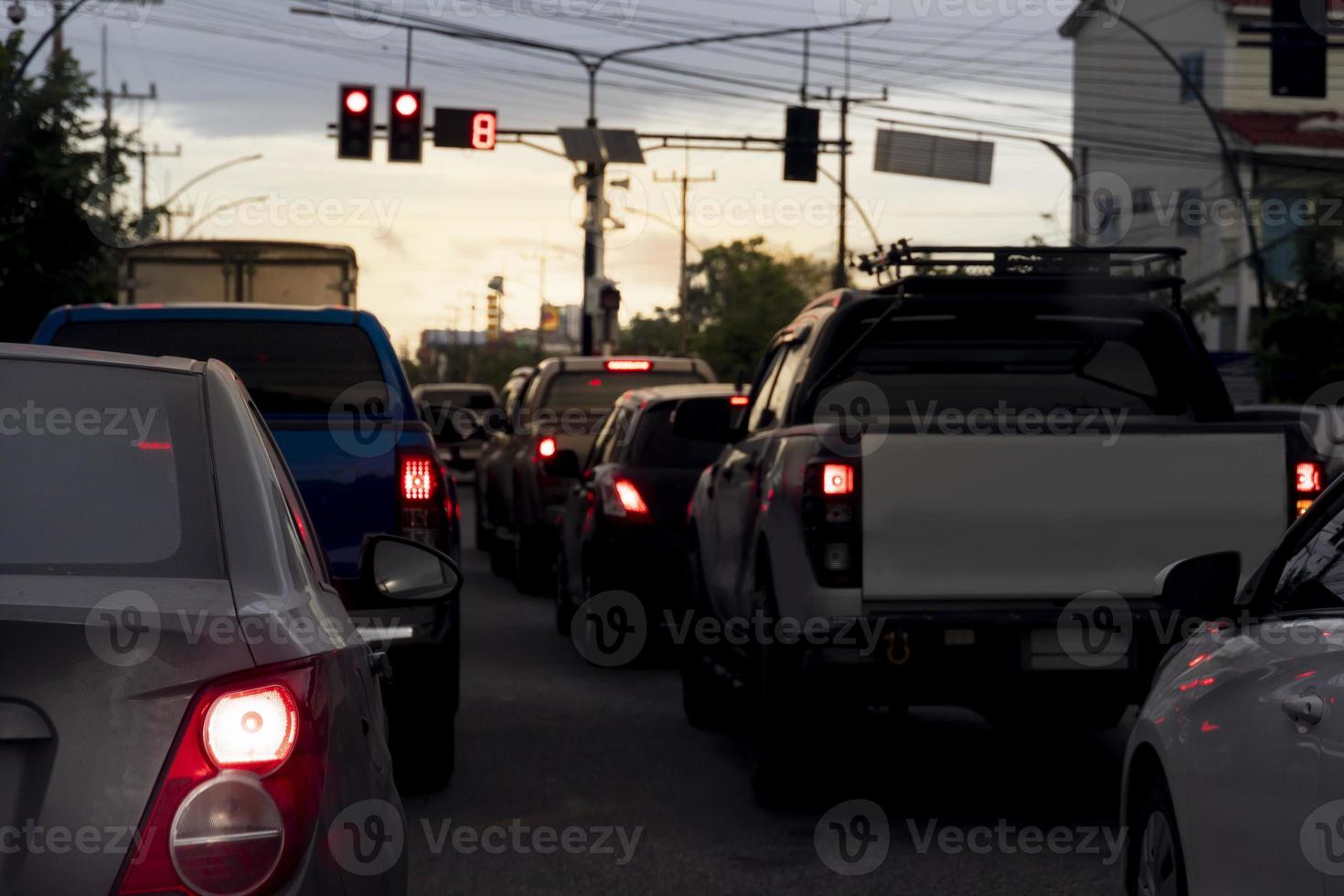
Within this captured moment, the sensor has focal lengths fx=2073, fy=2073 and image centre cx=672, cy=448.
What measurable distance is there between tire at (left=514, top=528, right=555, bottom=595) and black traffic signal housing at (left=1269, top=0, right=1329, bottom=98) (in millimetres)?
8928

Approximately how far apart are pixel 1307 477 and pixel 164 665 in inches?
218

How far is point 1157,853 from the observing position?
495 cm

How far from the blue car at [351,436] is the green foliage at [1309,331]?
3126cm

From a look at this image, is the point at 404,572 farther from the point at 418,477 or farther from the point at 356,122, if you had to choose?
the point at 356,122

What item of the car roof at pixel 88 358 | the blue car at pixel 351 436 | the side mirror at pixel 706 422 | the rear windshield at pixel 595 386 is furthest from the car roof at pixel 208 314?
the rear windshield at pixel 595 386

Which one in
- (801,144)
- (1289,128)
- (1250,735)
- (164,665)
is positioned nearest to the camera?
(164,665)

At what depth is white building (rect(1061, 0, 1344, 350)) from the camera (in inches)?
1991

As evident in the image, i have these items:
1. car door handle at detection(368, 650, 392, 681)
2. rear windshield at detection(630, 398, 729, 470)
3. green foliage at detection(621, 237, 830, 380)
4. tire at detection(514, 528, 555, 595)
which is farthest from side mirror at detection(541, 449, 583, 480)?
green foliage at detection(621, 237, 830, 380)

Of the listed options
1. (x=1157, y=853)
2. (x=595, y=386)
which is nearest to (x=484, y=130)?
(x=595, y=386)

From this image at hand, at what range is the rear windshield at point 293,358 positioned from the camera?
28.8ft

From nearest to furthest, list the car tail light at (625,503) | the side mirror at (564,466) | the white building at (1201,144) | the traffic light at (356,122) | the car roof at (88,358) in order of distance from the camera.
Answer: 1. the car roof at (88,358)
2. the car tail light at (625,503)
3. the side mirror at (564,466)
4. the traffic light at (356,122)
5. the white building at (1201,144)

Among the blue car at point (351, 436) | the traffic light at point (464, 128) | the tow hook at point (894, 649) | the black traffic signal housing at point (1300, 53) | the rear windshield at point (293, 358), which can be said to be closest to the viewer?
the tow hook at point (894, 649)

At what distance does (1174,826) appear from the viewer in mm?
4734

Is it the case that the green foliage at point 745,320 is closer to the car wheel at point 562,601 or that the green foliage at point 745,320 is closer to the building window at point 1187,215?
the building window at point 1187,215
